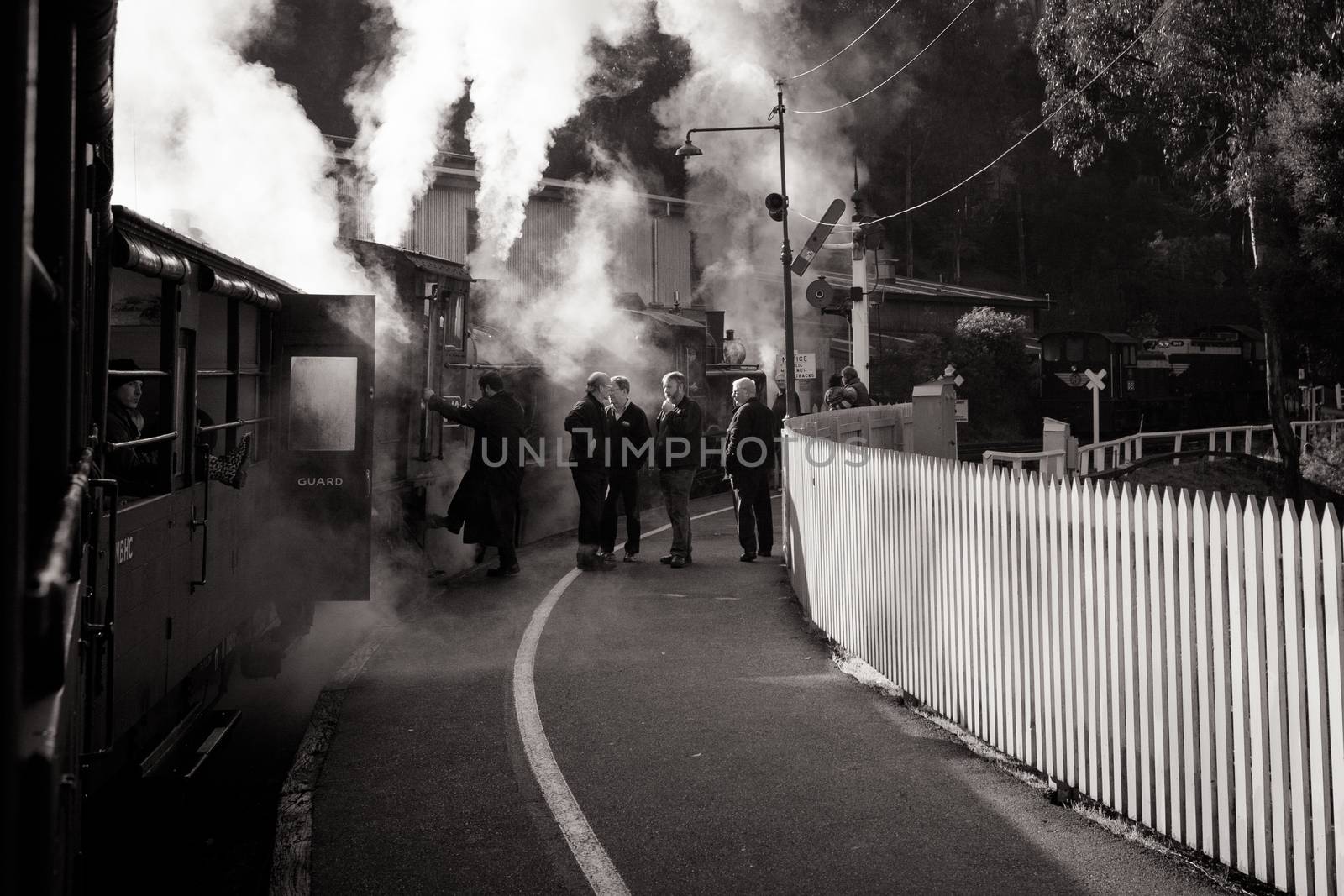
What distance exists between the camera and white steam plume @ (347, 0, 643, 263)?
18984 mm

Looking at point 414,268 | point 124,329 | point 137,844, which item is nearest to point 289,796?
point 137,844

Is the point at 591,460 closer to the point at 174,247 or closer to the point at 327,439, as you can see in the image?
the point at 327,439

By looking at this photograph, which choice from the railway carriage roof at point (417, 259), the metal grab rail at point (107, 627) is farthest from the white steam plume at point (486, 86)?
the metal grab rail at point (107, 627)

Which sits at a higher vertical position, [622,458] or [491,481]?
[622,458]

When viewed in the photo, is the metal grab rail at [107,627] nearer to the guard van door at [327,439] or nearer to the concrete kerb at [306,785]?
the concrete kerb at [306,785]

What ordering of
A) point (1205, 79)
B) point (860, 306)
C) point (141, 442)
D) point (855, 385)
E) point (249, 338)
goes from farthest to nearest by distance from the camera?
point (1205, 79), point (860, 306), point (855, 385), point (249, 338), point (141, 442)

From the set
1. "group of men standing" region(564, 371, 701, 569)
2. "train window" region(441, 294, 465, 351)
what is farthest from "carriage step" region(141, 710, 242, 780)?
"train window" region(441, 294, 465, 351)

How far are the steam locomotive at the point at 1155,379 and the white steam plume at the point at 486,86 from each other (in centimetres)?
1917

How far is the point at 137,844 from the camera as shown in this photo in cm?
471

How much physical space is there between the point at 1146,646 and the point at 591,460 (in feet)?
25.2

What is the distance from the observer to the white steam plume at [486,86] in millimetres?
18984

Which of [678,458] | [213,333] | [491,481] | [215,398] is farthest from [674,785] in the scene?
[678,458]

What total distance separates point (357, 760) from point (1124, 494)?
378 cm

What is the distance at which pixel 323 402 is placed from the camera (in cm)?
854
